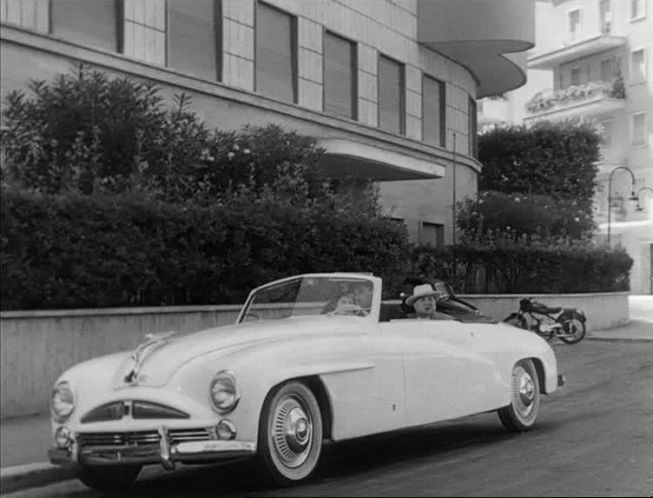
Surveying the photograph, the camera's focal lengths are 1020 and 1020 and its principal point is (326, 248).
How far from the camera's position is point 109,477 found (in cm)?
720

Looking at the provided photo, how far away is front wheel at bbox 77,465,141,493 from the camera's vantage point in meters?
7.17

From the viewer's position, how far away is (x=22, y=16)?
1386cm

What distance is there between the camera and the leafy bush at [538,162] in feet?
106

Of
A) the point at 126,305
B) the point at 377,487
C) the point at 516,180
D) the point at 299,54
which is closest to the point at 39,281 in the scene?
the point at 126,305

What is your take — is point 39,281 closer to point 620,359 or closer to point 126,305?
point 126,305

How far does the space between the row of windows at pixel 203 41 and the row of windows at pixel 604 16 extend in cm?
2923

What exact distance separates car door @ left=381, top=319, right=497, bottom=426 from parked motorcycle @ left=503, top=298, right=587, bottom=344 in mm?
11153

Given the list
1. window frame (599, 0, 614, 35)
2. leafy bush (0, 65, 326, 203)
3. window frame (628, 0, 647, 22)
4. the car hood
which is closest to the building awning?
leafy bush (0, 65, 326, 203)

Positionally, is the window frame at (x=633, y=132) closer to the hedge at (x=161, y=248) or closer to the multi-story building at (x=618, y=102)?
the multi-story building at (x=618, y=102)

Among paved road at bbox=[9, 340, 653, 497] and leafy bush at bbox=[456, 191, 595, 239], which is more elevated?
leafy bush at bbox=[456, 191, 595, 239]

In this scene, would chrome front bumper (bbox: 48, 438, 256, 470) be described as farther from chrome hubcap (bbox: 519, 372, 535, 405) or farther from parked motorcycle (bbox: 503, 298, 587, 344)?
parked motorcycle (bbox: 503, 298, 587, 344)

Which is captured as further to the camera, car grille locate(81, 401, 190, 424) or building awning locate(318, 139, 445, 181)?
building awning locate(318, 139, 445, 181)

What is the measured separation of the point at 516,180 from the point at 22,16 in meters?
21.1

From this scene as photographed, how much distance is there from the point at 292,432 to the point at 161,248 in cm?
523
